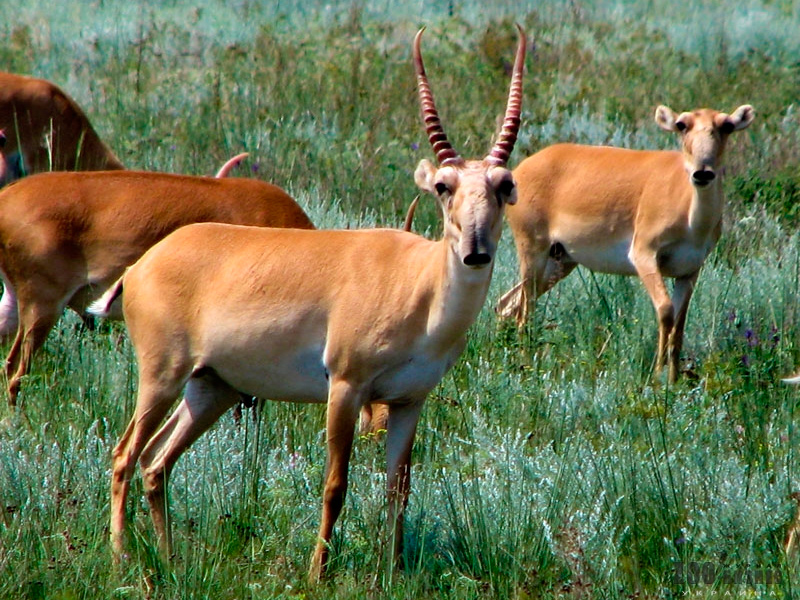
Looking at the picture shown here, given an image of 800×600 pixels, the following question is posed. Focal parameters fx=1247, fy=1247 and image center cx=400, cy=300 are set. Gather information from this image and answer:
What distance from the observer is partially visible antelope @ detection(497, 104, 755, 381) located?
8.37m

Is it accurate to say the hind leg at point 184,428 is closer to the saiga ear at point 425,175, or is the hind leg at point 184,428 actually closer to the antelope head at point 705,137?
the saiga ear at point 425,175

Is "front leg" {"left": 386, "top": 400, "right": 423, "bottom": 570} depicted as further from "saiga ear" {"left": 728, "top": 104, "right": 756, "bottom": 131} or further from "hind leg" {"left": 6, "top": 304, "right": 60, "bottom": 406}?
"saiga ear" {"left": 728, "top": 104, "right": 756, "bottom": 131}

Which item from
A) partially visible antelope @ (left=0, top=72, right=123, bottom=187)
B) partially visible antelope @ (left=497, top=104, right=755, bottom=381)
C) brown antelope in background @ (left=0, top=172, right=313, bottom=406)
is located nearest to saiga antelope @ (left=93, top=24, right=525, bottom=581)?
brown antelope in background @ (left=0, top=172, right=313, bottom=406)

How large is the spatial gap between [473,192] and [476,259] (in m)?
0.26

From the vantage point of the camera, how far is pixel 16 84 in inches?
371

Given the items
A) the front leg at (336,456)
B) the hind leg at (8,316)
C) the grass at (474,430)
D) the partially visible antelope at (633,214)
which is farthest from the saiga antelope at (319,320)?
the partially visible antelope at (633,214)

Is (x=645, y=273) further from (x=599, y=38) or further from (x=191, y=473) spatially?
(x=599, y=38)

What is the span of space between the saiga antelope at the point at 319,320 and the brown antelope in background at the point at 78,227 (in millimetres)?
1369

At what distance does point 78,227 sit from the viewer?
6.90 m

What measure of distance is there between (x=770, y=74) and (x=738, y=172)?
4.76m

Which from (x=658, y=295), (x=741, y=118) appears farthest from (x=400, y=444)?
(x=741, y=118)

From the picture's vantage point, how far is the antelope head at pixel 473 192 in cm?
455

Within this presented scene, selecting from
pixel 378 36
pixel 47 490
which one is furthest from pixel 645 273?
pixel 378 36

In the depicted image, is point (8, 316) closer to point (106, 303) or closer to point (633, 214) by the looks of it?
point (106, 303)
